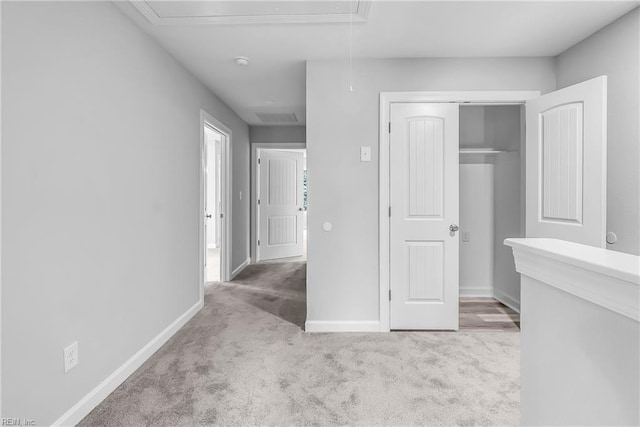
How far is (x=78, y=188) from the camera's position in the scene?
5.70 ft

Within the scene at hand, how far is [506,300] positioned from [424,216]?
1.56 meters

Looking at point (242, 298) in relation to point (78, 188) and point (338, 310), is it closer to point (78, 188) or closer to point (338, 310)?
point (338, 310)

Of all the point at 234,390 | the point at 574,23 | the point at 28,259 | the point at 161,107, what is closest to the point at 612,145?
the point at 574,23

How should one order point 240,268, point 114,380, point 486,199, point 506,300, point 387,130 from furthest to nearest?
1. point 240,268
2. point 486,199
3. point 506,300
4. point 387,130
5. point 114,380

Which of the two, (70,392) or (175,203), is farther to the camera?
(175,203)

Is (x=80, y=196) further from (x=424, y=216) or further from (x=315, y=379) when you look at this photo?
(x=424, y=216)

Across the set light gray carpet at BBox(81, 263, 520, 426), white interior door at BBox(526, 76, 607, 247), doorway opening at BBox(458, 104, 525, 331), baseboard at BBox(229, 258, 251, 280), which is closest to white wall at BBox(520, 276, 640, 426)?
light gray carpet at BBox(81, 263, 520, 426)

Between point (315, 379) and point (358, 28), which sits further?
point (358, 28)

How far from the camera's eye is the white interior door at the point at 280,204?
5973 mm

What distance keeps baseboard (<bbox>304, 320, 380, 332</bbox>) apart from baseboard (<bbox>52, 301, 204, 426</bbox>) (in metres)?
1.14

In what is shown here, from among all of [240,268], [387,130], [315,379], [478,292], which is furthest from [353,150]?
[240,268]

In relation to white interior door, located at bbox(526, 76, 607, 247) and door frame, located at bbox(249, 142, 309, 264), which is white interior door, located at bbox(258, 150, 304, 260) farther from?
white interior door, located at bbox(526, 76, 607, 247)

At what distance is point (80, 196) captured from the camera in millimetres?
1751

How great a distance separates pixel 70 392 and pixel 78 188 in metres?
1.03
